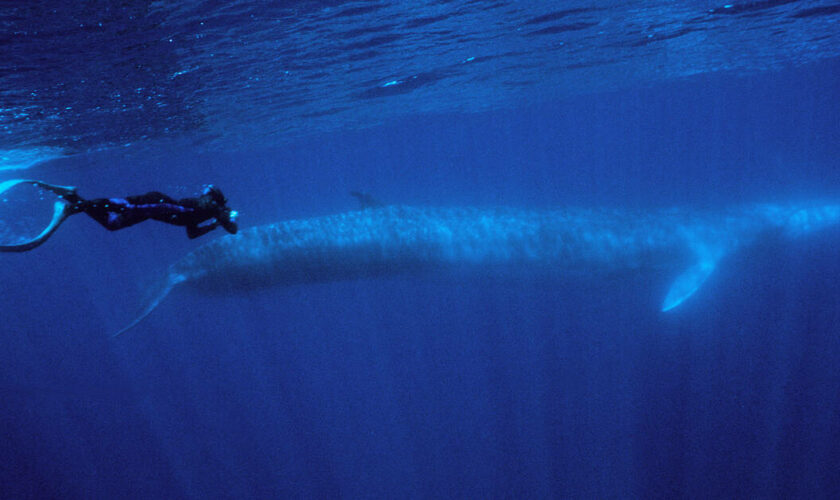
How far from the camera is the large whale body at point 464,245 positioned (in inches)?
491

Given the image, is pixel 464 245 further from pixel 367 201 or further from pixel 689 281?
pixel 689 281

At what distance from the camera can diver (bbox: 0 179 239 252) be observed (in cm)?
428

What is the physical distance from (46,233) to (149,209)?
73 centimetres

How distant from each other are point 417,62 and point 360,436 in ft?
46.4

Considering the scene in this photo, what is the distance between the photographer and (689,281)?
46.4 feet

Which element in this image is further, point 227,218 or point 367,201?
point 367,201

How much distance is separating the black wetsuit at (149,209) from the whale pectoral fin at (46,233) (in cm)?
7

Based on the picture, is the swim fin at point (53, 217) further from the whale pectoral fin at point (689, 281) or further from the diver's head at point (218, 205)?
the whale pectoral fin at point (689, 281)

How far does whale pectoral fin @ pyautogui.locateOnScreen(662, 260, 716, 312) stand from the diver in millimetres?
11901

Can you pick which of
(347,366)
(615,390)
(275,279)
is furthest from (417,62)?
(347,366)

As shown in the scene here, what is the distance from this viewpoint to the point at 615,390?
18906 millimetres

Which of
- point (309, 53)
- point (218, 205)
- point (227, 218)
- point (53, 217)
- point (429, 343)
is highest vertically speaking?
point (309, 53)

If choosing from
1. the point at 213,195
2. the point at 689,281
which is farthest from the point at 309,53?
the point at 689,281

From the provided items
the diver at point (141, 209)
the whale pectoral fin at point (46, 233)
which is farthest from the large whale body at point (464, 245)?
the whale pectoral fin at point (46, 233)
